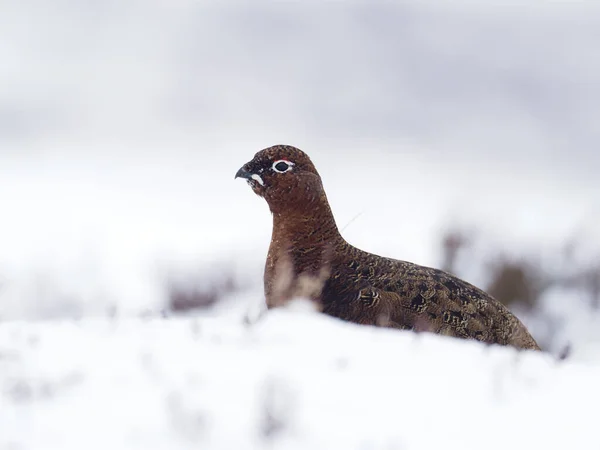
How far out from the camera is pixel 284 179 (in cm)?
570

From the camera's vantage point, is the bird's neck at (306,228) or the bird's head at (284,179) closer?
the bird's neck at (306,228)

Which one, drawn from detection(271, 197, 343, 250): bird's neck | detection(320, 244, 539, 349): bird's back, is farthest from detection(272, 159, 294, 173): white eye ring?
detection(320, 244, 539, 349): bird's back

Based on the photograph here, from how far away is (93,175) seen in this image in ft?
65.7

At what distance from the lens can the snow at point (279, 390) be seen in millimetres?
2535

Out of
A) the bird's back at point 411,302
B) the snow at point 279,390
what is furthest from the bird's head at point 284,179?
the snow at point 279,390

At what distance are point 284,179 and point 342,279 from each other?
2.76ft

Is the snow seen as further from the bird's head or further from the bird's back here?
the bird's head

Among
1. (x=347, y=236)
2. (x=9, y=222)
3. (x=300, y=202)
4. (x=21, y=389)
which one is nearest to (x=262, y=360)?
(x=21, y=389)

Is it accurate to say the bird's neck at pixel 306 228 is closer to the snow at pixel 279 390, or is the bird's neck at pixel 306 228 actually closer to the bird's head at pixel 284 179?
the bird's head at pixel 284 179

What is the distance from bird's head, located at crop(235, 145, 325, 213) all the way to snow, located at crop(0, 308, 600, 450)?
7.49ft

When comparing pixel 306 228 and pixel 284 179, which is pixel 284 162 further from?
pixel 306 228

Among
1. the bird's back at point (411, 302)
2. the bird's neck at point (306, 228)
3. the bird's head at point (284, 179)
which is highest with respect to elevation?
the bird's head at point (284, 179)

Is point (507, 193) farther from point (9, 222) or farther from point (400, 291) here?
point (400, 291)

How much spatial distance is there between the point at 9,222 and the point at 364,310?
10.2m
